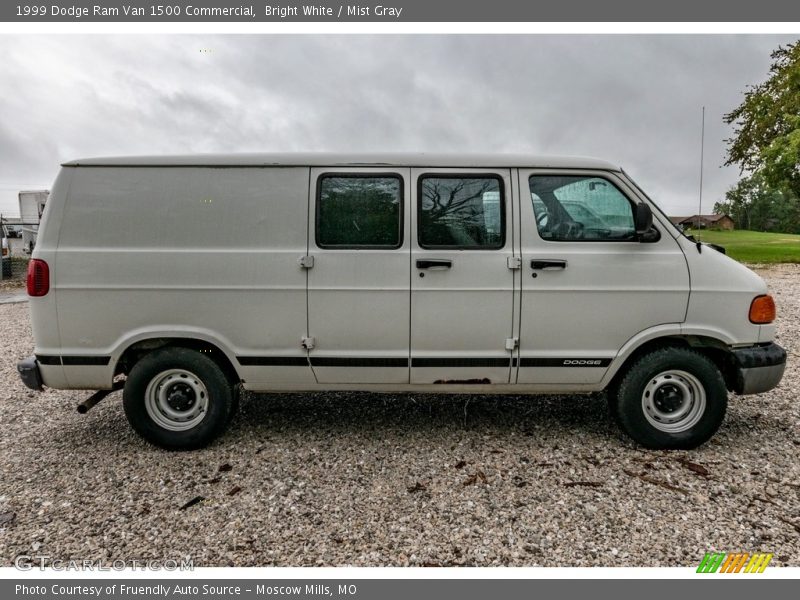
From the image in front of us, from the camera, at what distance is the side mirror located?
11.2ft

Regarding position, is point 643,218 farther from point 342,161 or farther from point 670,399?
point 342,161

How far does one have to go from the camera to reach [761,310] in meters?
3.59

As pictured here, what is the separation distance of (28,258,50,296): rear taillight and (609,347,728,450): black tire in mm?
4456

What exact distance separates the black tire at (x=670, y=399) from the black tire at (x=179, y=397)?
3123 mm

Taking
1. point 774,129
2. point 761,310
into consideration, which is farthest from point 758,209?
point 761,310

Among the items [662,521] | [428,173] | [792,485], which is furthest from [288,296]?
[792,485]

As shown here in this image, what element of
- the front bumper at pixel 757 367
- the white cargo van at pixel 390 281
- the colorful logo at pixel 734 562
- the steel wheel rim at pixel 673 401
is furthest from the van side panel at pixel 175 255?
the front bumper at pixel 757 367

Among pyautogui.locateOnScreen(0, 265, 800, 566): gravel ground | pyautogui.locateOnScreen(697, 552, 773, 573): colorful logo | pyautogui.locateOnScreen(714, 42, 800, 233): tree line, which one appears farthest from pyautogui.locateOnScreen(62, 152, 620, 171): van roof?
pyautogui.locateOnScreen(714, 42, 800, 233): tree line

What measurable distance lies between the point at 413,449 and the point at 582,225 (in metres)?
2.21

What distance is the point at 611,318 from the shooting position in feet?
11.9

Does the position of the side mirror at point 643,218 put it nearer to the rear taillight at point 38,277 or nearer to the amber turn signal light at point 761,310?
the amber turn signal light at point 761,310

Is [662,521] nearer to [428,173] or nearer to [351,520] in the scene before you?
[351,520]

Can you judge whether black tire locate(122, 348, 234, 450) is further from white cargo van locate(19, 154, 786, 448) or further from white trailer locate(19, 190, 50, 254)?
white trailer locate(19, 190, 50, 254)
